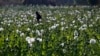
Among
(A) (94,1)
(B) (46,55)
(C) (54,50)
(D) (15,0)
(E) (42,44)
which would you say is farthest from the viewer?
(D) (15,0)

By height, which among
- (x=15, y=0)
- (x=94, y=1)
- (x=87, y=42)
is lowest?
(x=15, y=0)

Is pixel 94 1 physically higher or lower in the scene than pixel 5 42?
lower

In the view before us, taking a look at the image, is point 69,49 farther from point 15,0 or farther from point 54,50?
point 15,0

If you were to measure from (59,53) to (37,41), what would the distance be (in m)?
1.34

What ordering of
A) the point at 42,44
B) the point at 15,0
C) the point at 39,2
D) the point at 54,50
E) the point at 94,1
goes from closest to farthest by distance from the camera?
the point at 54,50 < the point at 42,44 < the point at 94,1 < the point at 39,2 < the point at 15,0

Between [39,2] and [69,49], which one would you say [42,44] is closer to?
[69,49]

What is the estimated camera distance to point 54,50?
9.99 meters

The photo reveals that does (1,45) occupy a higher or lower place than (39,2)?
higher

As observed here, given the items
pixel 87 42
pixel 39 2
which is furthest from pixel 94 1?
pixel 87 42

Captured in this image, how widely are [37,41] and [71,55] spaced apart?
156 cm

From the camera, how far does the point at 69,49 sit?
9797 mm

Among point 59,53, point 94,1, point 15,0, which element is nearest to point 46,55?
point 59,53

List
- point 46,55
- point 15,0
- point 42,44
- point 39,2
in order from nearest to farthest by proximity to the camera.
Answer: point 46,55
point 42,44
point 39,2
point 15,0

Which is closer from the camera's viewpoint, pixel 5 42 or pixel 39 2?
pixel 5 42
